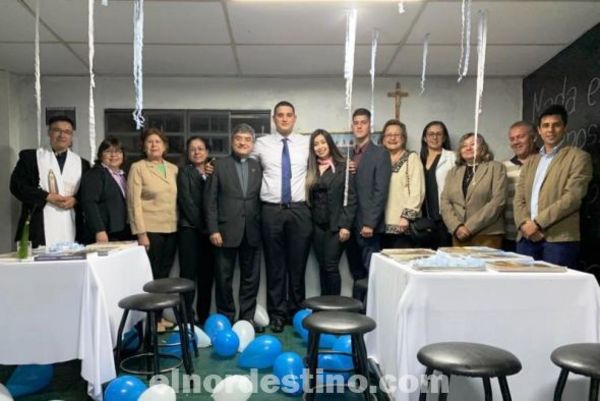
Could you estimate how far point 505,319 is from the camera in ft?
5.77

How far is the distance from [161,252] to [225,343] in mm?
973

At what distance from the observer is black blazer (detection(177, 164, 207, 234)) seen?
132 inches

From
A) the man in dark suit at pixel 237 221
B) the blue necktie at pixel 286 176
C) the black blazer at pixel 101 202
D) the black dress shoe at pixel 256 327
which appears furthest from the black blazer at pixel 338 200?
the black blazer at pixel 101 202

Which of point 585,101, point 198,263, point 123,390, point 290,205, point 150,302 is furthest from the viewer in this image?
point 198,263

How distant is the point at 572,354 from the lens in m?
1.50

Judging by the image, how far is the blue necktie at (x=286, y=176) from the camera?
3.33 metres

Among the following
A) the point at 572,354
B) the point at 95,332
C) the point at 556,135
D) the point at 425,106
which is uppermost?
the point at 425,106

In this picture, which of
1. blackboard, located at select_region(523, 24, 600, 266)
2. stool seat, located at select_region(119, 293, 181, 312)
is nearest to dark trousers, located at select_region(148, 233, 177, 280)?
stool seat, located at select_region(119, 293, 181, 312)

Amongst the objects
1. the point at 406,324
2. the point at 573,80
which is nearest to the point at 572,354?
the point at 406,324

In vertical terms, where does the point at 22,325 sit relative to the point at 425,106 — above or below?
below

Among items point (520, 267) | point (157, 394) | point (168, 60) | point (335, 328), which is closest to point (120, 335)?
point (157, 394)

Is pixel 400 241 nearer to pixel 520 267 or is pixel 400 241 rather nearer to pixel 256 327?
pixel 256 327

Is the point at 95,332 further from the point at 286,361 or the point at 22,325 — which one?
the point at 286,361

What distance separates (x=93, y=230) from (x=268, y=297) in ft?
4.44
